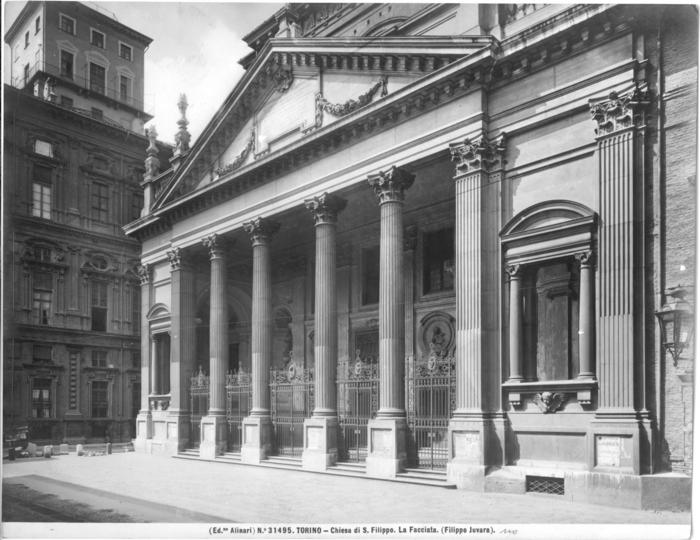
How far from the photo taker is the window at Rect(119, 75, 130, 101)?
75.6 ft

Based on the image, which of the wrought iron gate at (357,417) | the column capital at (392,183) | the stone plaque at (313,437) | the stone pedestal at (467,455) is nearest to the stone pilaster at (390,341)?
the column capital at (392,183)

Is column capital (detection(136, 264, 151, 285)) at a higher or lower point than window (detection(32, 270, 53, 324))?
higher

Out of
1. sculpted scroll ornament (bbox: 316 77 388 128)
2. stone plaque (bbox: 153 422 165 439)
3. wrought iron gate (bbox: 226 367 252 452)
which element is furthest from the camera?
stone plaque (bbox: 153 422 165 439)

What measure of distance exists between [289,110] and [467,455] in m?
12.7

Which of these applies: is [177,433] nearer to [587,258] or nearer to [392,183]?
[392,183]

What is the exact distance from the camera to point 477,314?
50.8ft

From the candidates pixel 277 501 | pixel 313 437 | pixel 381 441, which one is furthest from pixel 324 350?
pixel 277 501

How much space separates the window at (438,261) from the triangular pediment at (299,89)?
5.89 m

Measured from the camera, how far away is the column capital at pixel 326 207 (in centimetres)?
2028

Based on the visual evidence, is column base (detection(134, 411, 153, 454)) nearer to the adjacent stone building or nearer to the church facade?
the adjacent stone building

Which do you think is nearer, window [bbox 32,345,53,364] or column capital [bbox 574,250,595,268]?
column capital [bbox 574,250,595,268]

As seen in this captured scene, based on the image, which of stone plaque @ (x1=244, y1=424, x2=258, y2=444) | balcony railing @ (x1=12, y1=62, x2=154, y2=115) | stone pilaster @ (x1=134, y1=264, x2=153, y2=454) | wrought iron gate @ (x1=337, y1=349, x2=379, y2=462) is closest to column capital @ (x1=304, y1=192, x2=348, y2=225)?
wrought iron gate @ (x1=337, y1=349, x2=379, y2=462)

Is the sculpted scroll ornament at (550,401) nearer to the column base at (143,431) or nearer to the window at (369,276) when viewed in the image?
the window at (369,276)

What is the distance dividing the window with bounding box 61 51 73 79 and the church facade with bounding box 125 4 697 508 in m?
5.13
